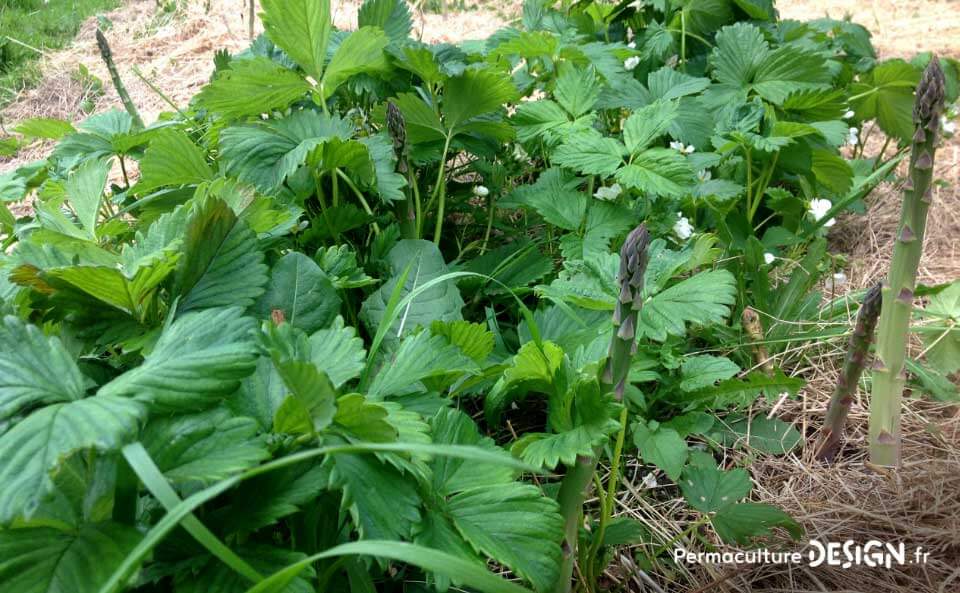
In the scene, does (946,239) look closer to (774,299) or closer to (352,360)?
(774,299)

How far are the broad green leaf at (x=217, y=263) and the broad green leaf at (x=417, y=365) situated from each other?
20 centimetres

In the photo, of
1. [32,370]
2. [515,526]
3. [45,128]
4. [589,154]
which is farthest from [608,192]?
[45,128]

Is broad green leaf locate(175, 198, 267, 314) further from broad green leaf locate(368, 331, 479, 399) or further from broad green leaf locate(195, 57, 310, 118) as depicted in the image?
broad green leaf locate(195, 57, 310, 118)

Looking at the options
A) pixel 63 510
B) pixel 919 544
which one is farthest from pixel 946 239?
pixel 63 510

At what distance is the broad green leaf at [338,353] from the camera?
781 millimetres

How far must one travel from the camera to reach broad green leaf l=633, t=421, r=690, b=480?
3.79 ft

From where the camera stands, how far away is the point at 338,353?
81cm

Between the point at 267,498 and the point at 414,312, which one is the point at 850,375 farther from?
the point at 267,498

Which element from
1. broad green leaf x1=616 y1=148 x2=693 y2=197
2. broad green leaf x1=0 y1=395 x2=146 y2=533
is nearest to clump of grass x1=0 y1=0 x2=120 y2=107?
broad green leaf x1=616 y1=148 x2=693 y2=197

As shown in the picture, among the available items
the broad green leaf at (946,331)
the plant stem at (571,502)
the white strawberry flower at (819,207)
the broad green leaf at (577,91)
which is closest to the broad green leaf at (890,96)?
the white strawberry flower at (819,207)

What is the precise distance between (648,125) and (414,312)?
0.64 metres

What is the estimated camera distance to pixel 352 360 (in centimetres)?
80

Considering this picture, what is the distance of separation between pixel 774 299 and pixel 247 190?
44.5 inches

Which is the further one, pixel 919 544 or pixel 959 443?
pixel 959 443
